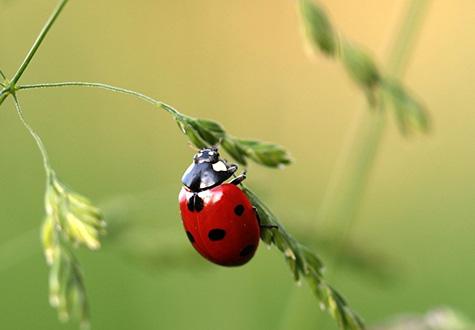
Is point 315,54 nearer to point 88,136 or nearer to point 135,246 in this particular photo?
point 135,246

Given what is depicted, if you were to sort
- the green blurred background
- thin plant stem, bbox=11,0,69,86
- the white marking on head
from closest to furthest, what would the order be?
thin plant stem, bbox=11,0,69,86, the white marking on head, the green blurred background

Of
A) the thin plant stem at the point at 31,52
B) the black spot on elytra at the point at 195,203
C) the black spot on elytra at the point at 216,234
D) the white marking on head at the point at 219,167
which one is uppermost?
the thin plant stem at the point at 31,52

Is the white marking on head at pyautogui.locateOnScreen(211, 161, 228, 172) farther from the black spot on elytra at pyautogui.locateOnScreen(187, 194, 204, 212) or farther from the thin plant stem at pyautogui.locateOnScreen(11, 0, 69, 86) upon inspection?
the thin plant stem at pyautogui.locateOnScreen(11, 0, 69, 86)

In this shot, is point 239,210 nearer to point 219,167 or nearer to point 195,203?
point 195,203

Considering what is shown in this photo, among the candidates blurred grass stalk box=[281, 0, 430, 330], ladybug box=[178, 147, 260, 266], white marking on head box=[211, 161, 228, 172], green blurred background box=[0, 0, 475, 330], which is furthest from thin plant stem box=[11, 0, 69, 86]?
green blurred background box=[0, 0, 475, 330]

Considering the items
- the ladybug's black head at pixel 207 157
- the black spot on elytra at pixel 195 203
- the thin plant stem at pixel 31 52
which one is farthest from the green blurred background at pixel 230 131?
the thin plant stem at pixel 31 52

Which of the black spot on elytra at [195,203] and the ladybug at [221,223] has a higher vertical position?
the black spot on elytra at [195,203]

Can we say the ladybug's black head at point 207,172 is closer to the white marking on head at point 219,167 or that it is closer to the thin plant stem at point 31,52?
the white marking on head at point 219,167
